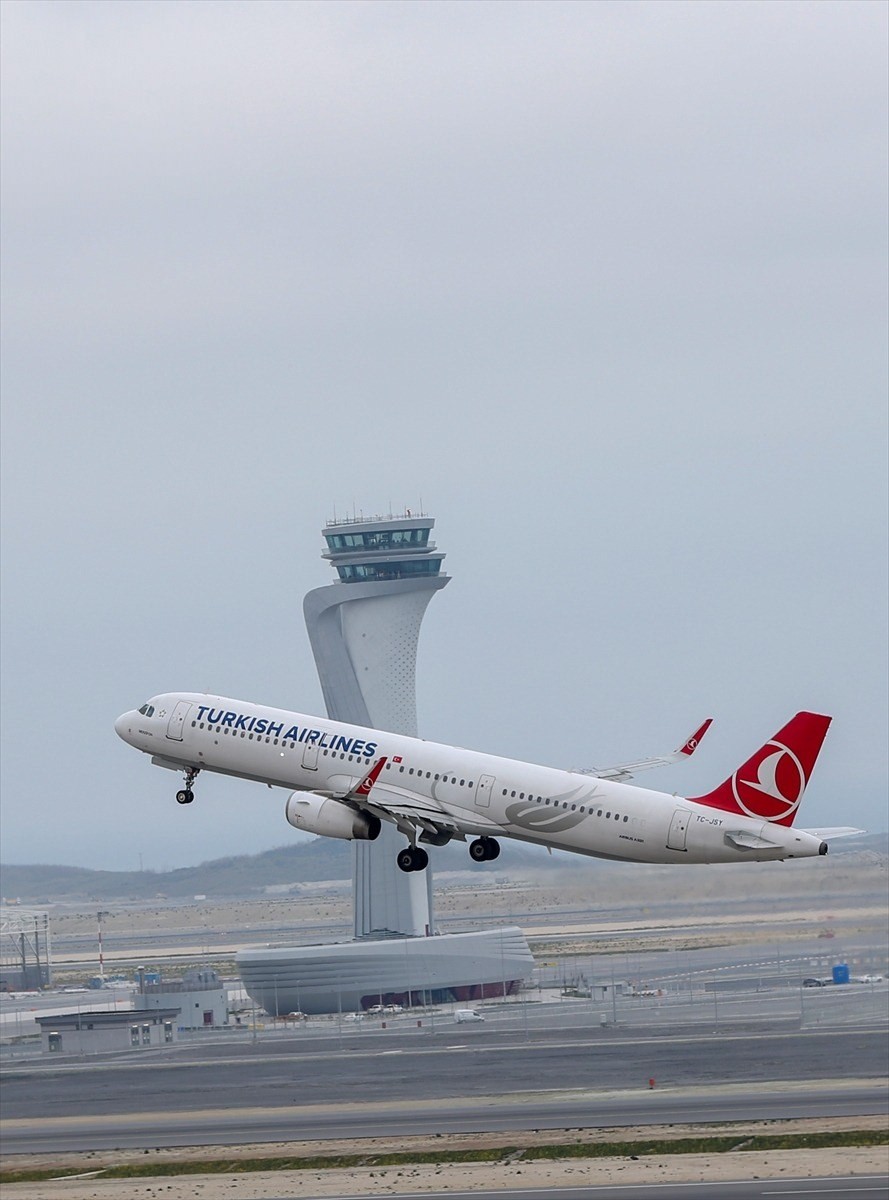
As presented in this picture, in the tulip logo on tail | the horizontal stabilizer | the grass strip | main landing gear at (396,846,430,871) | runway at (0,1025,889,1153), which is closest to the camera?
the horizontal stabilizer

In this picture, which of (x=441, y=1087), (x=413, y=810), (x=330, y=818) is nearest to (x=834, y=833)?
(x=413, y=810)

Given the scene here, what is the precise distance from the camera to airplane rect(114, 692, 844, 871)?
8488cm

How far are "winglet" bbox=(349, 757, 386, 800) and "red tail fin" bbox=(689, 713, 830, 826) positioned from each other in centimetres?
1515

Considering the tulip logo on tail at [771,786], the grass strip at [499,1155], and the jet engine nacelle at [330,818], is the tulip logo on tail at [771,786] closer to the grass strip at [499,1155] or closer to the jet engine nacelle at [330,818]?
the jet engine nacelle at [330,818]

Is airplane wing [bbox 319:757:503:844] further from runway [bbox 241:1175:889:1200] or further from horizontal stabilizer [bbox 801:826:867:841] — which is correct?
runway [bbox 241:1175:889:1200]

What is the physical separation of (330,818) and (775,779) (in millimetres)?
20366

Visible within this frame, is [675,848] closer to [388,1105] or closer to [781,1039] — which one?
[388,1105]

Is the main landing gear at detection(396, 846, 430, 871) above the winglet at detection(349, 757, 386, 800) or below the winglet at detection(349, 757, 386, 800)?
below

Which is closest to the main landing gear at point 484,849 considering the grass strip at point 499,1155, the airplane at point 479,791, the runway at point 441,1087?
the airplane at point 479,791

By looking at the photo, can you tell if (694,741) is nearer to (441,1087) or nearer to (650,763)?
(650,763)

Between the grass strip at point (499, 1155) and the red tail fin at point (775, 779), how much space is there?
3256cm

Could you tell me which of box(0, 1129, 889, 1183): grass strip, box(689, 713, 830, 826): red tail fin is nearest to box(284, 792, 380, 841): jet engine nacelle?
box(689, 713, 830, 826): red tail fin

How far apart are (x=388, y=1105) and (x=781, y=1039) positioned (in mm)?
39305

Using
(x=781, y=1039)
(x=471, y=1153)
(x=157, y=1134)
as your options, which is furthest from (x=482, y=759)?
(x=781, y=1039)
